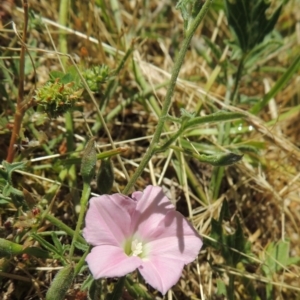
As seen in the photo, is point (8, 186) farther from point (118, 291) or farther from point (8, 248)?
point (118, 291)

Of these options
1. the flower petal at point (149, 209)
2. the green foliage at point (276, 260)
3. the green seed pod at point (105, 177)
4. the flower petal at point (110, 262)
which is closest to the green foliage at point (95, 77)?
the green seed pod at point (105, 177)

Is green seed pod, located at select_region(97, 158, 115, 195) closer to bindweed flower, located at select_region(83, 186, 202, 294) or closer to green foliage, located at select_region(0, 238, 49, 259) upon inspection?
bindweed flower, located at select_region(83, 186, 202, 294)

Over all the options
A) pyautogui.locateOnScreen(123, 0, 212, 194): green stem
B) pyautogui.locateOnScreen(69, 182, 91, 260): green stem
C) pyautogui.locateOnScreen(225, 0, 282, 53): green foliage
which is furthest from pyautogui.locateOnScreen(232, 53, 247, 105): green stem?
pyautogui.locateOnScreen(69, 182, 91, 260): green stem

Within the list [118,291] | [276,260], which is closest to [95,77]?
[118,291]

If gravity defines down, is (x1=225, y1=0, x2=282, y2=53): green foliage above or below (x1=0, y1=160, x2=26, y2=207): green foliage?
above

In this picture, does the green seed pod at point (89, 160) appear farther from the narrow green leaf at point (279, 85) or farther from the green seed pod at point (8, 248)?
the narrow green leaf at point (279, 85)

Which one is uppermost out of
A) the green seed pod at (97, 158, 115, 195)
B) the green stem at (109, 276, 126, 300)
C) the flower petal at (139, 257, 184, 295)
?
the green seed pod at (97, 158, 115, 195)

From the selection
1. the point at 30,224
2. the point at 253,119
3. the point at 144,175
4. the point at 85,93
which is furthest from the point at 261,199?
the point at 30,224
